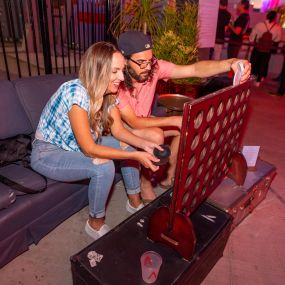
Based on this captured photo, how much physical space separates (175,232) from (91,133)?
77cm

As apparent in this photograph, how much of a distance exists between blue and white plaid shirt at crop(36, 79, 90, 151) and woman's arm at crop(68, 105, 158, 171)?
5 cm

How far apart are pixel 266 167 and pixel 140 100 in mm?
1225

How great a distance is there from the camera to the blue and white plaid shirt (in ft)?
5.12

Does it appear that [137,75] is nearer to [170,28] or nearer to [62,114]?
[62,114]

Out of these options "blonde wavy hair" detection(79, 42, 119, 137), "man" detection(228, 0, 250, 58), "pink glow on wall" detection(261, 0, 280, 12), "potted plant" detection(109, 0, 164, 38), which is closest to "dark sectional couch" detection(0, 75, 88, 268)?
"blonde wavy hair" detection(79, 42, 119, 137)

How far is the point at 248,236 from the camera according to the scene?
2082 mm

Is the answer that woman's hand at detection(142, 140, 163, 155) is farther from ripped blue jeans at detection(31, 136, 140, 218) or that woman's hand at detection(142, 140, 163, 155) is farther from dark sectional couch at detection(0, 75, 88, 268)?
dark sectional couch at detection(0, 75, 88, 268)

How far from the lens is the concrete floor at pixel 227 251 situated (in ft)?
5.52

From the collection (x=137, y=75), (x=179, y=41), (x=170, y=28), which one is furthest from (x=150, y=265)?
(x=170, y=28)

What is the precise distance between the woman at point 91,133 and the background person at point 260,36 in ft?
17.5

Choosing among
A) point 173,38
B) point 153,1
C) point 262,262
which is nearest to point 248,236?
point 262,262

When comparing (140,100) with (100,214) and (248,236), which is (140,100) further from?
(248,236)

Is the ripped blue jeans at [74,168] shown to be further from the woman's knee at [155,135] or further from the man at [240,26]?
the man at [240,26]

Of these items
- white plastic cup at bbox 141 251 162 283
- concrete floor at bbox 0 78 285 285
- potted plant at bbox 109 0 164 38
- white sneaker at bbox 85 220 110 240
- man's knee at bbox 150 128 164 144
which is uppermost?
potted plant at bbox 109 0 164 38
